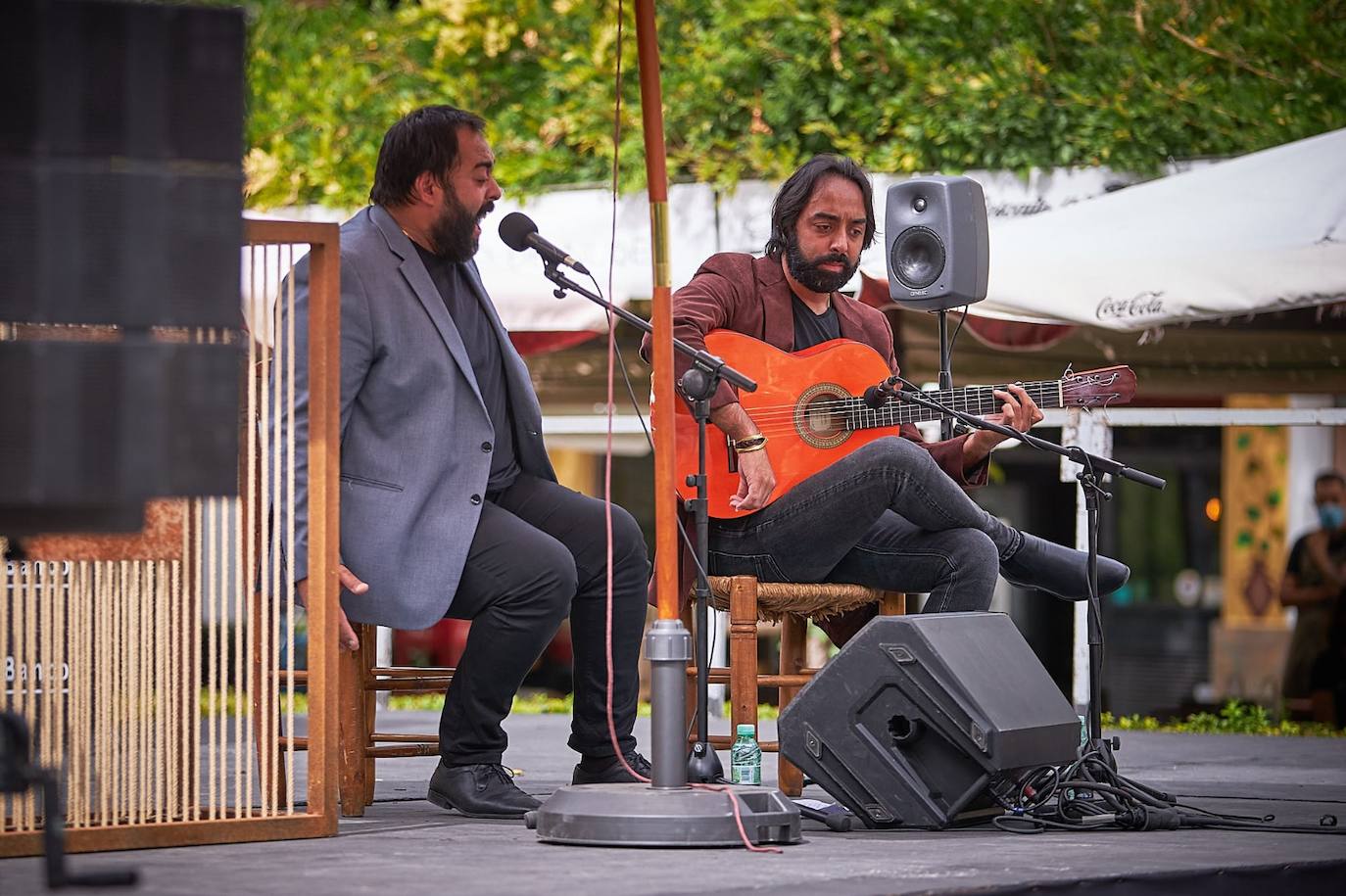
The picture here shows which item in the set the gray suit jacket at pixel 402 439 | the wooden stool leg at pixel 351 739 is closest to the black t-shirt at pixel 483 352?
the gray suit jacket at pixel 402 439

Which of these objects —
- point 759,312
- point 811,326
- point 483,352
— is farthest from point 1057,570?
point 483,352

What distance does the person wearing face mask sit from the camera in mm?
10383

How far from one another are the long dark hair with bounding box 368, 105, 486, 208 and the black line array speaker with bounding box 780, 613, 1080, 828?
62.6 inches

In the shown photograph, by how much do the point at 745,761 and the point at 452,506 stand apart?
93 cm

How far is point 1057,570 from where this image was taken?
4883 mm

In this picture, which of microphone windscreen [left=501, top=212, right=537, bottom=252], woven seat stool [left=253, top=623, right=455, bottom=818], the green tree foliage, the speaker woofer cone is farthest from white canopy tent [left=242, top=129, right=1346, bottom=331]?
microphone windscreen [left=501, top=212, right=537, bottom=252]

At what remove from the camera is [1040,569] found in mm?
4914

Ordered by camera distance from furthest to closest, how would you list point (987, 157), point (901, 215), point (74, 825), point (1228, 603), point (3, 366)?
1. point (1228, 603)
2. point (987, 157)
3. point (901, 215)
4. point (74, 825)
5. point (3, 366)

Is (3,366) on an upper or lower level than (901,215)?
lower

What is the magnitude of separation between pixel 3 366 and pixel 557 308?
569 centimetres

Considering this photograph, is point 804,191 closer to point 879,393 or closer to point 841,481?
point 879,393

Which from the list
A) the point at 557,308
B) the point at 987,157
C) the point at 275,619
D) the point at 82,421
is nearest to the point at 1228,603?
the point at 987,157

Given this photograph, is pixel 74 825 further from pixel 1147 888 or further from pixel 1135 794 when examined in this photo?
pixel 1135 794

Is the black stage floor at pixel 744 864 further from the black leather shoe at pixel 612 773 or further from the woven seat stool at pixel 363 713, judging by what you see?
the black leather shoe at pixel 612 773
